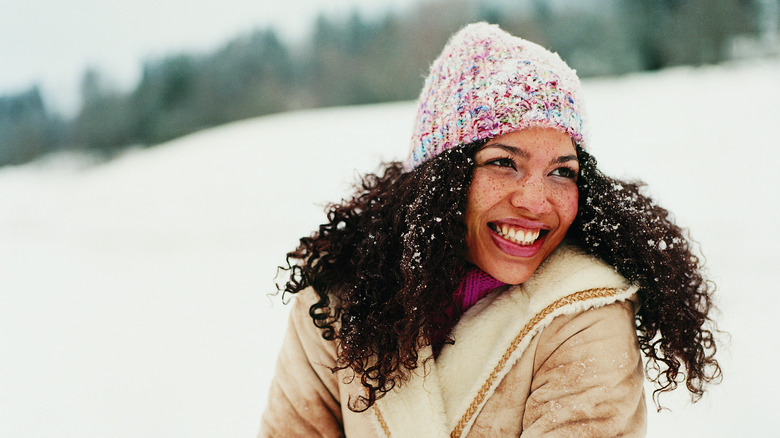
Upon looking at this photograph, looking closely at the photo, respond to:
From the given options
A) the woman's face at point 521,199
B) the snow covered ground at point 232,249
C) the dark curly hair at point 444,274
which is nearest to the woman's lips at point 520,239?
the woman's face at point 521,199

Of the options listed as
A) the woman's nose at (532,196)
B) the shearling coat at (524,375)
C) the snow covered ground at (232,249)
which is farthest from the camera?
the snow covered ground at (232,249)

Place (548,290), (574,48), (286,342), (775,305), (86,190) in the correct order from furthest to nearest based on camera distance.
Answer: (574,48) < (86,190) < (775,305) < (286,342) < (548,290)

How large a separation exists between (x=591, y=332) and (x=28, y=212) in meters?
10.8

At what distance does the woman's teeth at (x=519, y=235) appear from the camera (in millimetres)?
1544

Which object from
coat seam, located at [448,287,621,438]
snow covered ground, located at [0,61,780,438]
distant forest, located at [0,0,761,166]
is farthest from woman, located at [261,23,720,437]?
distant forest, located at [0,0,761,166]

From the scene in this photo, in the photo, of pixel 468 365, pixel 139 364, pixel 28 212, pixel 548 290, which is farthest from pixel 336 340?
pixel 28 212

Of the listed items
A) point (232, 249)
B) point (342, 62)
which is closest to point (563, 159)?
point (232, 249)

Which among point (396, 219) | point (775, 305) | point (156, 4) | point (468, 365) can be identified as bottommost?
point (775, 305)

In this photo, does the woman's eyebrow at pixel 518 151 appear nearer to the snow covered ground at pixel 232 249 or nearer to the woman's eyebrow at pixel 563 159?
the woman's eyebrow at pixel 563 159

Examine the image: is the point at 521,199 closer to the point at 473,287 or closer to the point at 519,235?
the point at 519,235

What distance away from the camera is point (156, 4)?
56.1ft

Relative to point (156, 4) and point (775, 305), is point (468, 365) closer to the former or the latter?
point (775, 305)

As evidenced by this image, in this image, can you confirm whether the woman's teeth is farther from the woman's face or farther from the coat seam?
the coat seam

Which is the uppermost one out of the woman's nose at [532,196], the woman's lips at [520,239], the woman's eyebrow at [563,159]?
the woman's eyebrow at [563,159]
